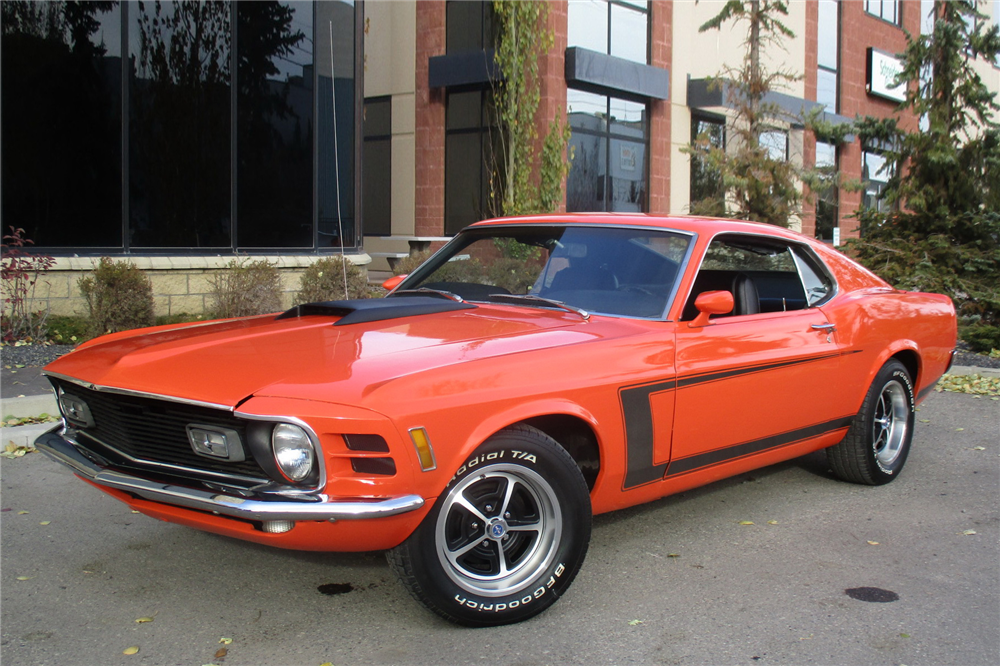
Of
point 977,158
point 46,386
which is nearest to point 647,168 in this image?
point 977,158

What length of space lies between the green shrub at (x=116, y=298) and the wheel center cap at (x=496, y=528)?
23.6ft

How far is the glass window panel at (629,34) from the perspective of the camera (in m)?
18.3

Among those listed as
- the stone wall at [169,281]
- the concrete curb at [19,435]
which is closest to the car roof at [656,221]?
the concrete curb at [19,435]

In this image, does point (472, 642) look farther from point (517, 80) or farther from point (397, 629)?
point (517, 80)

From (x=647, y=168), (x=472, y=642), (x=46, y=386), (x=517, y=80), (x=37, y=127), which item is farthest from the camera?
(x=647, y=168)

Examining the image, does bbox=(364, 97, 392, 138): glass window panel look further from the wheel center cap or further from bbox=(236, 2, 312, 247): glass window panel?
the wheel center cap

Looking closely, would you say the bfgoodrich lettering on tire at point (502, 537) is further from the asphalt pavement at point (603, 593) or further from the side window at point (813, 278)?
the side window at point (813, 278)

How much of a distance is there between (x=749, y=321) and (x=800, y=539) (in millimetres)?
1060

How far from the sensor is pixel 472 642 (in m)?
3.20

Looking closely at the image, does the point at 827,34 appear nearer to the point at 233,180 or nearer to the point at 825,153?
the point at 825,153

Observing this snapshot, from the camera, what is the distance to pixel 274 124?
12.3 meters

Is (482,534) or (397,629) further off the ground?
(482,534)

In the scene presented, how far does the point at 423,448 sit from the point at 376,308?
1242mm

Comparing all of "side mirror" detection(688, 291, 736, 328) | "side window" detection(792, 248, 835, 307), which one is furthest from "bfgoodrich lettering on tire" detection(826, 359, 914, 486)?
"side mirror" detection(688, 291, 736, 328)
